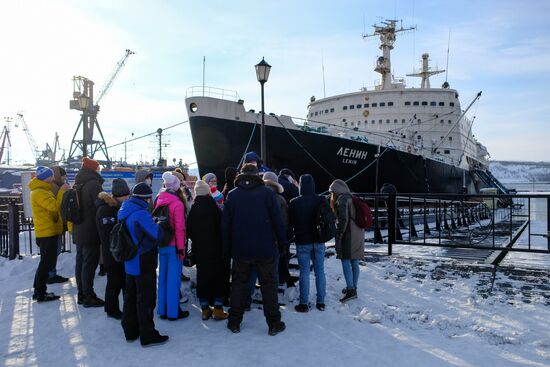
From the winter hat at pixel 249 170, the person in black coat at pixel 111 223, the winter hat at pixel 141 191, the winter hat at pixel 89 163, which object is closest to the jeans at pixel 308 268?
the winter hat at pixel 249 170

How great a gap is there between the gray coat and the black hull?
11.3 meters

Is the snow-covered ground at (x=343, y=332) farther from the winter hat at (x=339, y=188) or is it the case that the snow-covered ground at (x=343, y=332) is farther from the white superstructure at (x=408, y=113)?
the white superstructure at (x=408, y=113)

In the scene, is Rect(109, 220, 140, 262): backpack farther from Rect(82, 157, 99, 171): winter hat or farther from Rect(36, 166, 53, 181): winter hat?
Rect(36, 166, 53, 181): winter hat

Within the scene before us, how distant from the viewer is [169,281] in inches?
171

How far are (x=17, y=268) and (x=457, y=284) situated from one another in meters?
7.22

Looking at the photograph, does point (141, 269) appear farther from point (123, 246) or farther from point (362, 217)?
point (362, 217)

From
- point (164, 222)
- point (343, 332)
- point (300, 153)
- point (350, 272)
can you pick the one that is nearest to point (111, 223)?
point (164, 222)

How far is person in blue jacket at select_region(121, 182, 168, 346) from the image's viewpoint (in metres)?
3.68

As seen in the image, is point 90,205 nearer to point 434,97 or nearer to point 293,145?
point 293,145

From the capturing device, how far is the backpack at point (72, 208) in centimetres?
485

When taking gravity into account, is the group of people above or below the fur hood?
below

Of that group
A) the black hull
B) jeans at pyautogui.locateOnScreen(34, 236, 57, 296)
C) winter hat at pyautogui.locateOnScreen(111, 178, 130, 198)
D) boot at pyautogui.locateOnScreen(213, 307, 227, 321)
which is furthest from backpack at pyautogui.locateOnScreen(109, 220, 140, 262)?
the black hull

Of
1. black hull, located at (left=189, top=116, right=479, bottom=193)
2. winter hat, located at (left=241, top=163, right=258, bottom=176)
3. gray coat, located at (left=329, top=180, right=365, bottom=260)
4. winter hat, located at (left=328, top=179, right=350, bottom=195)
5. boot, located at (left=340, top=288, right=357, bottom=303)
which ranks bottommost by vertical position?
boot, located at (left=340, top=288, right=357, bottom=303)

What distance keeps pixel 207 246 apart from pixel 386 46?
3016 centimetres
